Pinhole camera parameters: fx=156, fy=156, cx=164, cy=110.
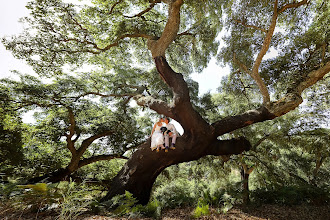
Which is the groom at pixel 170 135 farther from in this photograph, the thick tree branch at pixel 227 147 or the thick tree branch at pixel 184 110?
the thick tree branch at pixel 227 147

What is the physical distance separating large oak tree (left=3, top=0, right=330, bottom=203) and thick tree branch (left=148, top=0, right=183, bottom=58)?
30 mm

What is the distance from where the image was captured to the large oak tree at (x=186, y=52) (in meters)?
4.86

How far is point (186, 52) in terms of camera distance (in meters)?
7.68

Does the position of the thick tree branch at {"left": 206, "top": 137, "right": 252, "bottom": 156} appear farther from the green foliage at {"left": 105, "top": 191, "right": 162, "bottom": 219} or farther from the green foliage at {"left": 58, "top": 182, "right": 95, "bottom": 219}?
the green foliage at {"left": 58, "top": 182, "right": 95, "bottom": 219}

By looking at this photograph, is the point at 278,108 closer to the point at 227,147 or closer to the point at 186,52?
the point at 227,147

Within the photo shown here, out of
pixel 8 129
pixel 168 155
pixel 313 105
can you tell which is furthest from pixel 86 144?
pixel 313 105

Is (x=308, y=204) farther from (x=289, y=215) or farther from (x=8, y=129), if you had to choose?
(x=8, y=129)

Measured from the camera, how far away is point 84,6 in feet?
20.7

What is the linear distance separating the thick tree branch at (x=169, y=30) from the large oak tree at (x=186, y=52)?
0.03m

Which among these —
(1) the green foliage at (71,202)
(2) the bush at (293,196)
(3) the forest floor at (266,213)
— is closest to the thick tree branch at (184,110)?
(3) the forest floor at (266,213)

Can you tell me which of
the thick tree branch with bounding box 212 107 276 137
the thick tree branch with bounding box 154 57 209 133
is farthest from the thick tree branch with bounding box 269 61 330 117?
the thick tree branch with bounding box 154 57 209 133

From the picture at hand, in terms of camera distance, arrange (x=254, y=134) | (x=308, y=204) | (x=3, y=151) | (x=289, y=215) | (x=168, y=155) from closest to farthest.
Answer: (x=289, y=215) → (x=168, y=155) → (x=308, y=204) → (x=3, y=151) → (x=254, y=134)

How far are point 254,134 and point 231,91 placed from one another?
2.84 meters

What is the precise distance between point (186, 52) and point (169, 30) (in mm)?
2725
